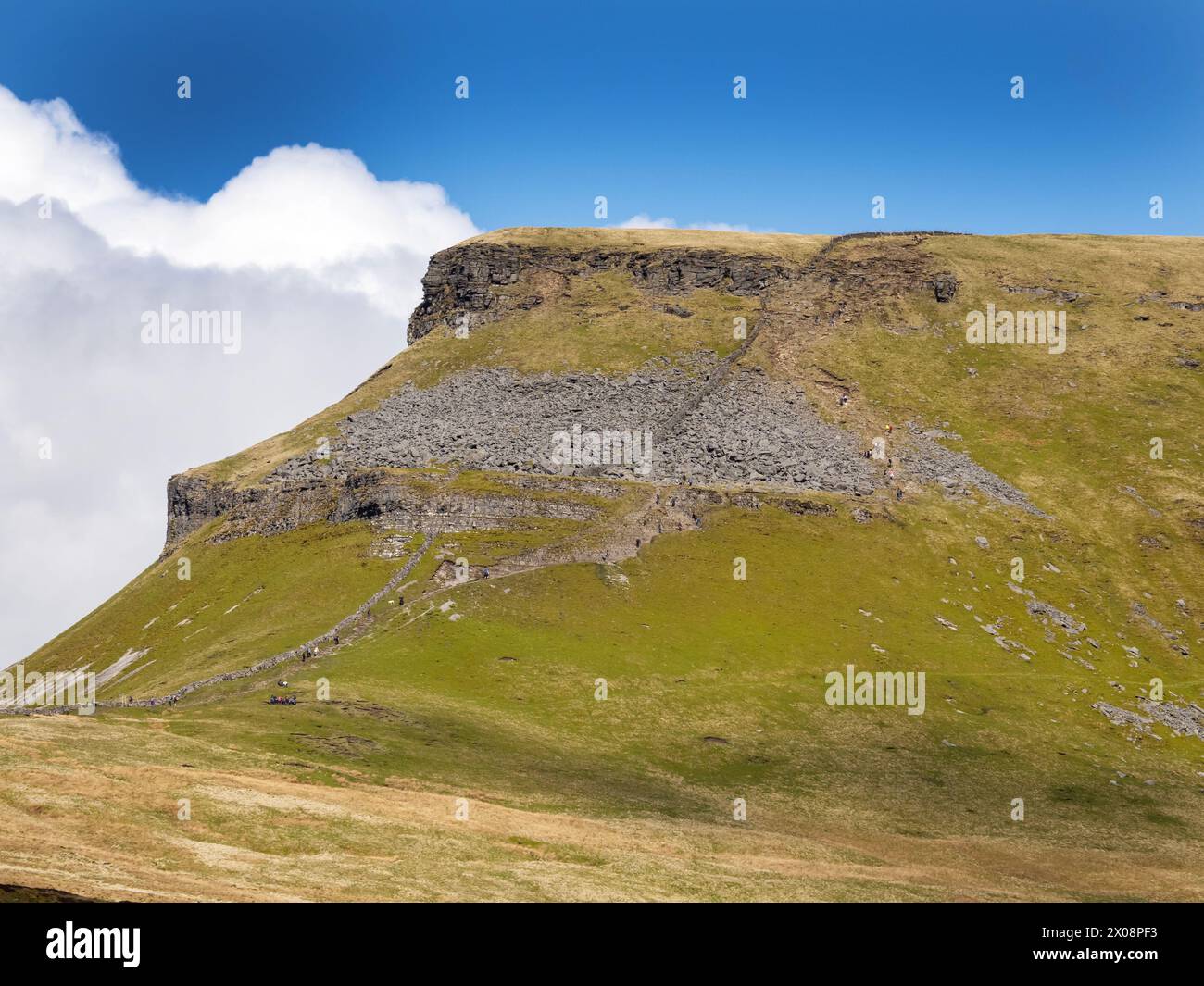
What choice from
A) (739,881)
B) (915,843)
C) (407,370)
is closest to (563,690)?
(915,843)

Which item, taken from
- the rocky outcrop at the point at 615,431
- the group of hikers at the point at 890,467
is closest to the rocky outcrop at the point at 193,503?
the rocky outcrop at the point at 615,431

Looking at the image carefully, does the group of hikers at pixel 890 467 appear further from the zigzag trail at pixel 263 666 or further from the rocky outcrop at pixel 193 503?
the rocky outcrop at pixel 193 503

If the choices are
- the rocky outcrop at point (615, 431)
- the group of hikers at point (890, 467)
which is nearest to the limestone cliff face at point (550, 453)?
the rocky outcrop at point (615, 431)

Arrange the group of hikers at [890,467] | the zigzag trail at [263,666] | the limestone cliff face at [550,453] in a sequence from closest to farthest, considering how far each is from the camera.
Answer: the zigzag trail at [263,666] → the limestone cliff face at [550,453] → the group of hikers at [890,467]

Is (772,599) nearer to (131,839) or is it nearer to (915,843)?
(915,843)

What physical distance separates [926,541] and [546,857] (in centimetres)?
9823

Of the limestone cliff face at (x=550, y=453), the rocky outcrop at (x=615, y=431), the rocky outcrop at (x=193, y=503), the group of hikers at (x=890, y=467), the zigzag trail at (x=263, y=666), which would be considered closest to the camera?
the zigzag trail at (x=263, y=666)

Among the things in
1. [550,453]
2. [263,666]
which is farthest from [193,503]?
[263,666]

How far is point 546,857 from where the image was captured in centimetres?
5872

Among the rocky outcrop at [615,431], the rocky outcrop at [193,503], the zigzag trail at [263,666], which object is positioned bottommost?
the zigzag trail at [263,666]

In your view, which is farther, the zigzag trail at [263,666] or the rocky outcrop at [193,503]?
the rocky outcrop at [193,503]

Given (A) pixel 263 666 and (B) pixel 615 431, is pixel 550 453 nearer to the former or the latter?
(B) pixel 615 431

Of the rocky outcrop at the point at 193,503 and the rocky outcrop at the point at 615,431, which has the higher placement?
the rocky outcrop at the point at 615,431

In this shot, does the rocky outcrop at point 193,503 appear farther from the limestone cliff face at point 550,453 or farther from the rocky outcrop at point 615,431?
the rocky outcrop at point 615,431
